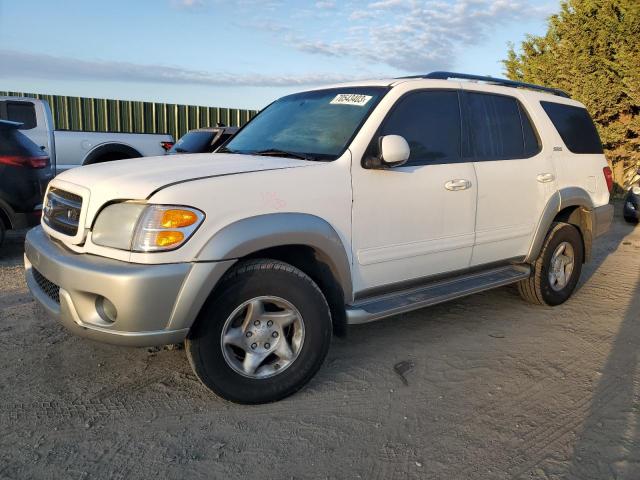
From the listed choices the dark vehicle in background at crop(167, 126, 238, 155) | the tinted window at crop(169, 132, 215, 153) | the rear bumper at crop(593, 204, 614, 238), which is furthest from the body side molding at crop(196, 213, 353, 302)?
the tinted window at crop(169, 132, 215, 153)

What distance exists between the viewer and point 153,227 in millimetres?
2691

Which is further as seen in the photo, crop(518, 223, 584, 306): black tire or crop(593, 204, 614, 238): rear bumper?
crop(593, 204, 614, 238): rear bumper

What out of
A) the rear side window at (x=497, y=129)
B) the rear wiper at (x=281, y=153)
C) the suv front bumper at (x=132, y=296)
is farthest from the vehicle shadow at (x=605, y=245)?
the suv front bumper at (x=132, y=296)

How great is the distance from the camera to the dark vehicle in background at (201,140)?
10258 millimetres

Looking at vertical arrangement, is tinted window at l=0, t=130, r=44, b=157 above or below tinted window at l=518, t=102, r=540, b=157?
below

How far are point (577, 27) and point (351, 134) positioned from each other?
11042 mm

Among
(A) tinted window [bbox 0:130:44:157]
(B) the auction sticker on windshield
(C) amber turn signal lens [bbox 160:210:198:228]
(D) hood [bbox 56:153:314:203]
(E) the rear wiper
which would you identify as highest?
(B) the auction sticker on windshield

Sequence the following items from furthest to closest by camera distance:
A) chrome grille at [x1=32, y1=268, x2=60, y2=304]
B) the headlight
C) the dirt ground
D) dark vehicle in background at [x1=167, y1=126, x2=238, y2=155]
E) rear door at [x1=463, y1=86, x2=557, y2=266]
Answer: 1. dark vehicle in background at [x1=167, y1=126, x2=238, y2=155]
2. rear door at [x1=463, y1=86, x2=557, y2=266]
3. chrome grille at [x1=32, y1=268, x2=60, y2=304]
4. the headlight
5. the dirt ground

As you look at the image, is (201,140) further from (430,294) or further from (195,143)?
(430,294)

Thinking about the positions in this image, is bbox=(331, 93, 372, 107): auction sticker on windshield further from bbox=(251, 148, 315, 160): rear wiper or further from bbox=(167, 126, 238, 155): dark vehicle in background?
bbox=(167, 126, 238, 155): dark vehicle in background

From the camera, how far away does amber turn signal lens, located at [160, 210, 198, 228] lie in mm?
2701

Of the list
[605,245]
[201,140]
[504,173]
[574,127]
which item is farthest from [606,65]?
[504,173]

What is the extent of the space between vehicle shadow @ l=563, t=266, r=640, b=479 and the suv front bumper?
1980 millimetres

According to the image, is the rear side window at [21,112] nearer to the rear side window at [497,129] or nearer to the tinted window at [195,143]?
the tinted window at [195,143]
